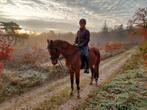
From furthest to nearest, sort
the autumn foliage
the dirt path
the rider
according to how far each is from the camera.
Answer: the autumn foliage → the rider → the dirt path

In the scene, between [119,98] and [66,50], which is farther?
[66,50]

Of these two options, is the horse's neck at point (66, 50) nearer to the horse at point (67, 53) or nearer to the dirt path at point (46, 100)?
the horse at point (67, 53)

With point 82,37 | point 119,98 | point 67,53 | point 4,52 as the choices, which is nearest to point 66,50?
point 67,53

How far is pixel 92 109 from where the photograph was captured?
16578mm

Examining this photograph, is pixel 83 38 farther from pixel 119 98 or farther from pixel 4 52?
pixel 4 52

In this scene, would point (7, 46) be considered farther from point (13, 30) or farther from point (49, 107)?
point (13, 30)

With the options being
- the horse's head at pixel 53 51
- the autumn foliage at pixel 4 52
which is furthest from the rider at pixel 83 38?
the autumn foliage at pixel 4 52

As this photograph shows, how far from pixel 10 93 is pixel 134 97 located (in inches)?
327

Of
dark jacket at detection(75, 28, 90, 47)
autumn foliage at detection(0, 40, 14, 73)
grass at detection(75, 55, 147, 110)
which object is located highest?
dark jacket at detection(75, 28, 90, 47)

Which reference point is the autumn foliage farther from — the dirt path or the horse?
the horse

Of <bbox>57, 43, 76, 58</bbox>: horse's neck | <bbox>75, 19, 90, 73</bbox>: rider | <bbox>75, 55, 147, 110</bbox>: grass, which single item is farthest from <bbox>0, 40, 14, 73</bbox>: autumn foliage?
<bbox>57, 43, 76, 58</bbox>: horse's neck

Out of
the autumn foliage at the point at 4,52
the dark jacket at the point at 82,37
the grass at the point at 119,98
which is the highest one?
the dark jacket at the point at 82,37

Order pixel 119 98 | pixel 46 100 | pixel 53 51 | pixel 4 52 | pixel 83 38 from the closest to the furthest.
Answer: pixel 53 51
pixel 119 98
pixel 46 100
pixel 83 38
pixel 4 52

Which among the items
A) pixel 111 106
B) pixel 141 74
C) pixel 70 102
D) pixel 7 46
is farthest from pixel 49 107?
pixel 7 46
